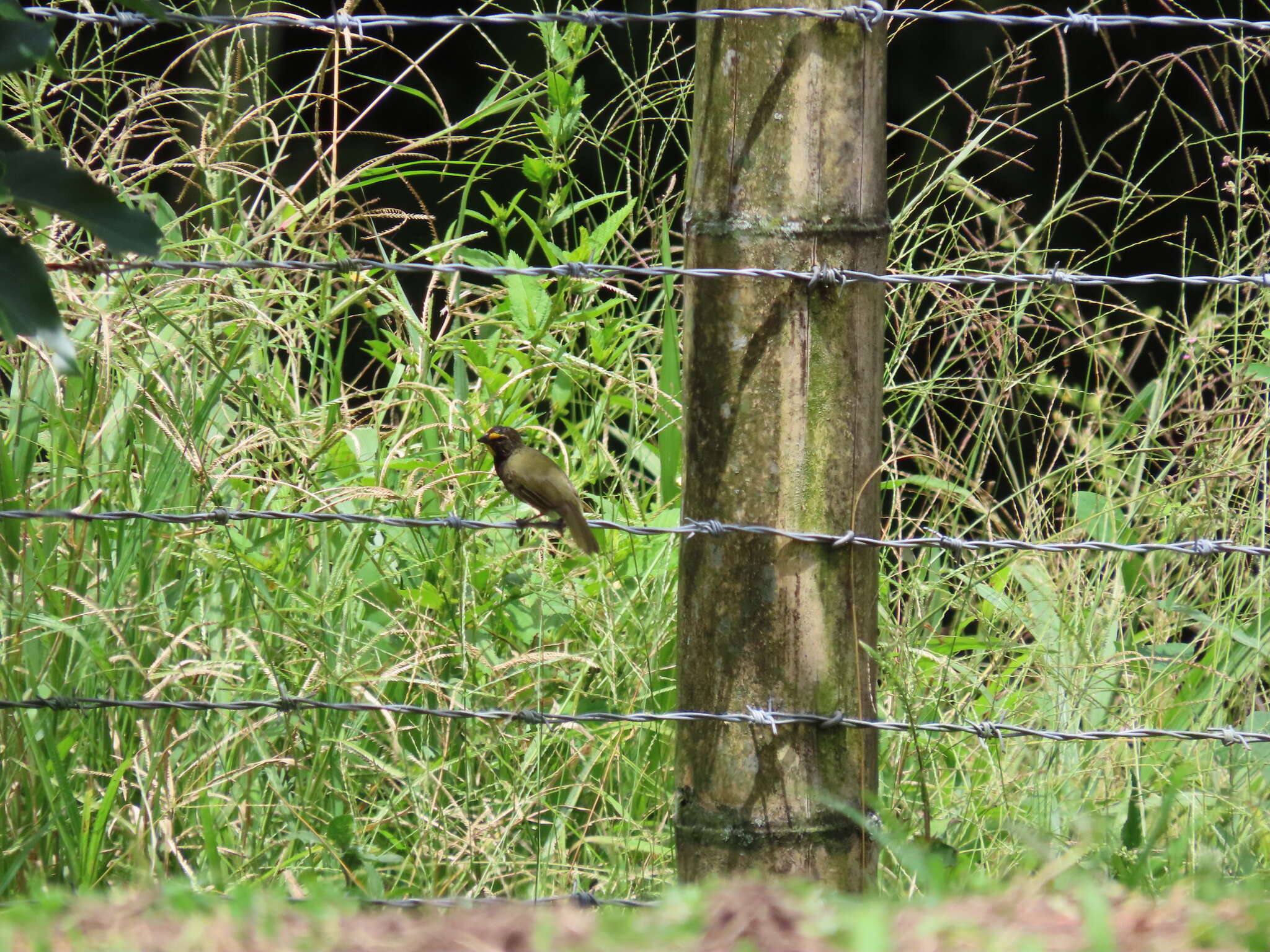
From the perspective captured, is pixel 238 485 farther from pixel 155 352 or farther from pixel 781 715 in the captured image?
pixel 781 715

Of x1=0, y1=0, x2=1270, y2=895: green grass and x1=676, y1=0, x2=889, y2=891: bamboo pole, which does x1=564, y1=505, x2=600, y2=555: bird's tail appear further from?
x1=676, y1=0, x2=889, y2=891: bamboo pole

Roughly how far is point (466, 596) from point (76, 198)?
50.6 inches

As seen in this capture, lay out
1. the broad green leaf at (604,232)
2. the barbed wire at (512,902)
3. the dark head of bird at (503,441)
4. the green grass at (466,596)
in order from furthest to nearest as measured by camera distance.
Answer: the broad green leaf at (604,232)
the dark head of bird at (503,441)
the green grass at (466,596)
the barbed wire at (512,902)

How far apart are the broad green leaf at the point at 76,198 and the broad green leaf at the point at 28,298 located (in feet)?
0.22

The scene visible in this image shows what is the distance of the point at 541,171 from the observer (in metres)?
2.94

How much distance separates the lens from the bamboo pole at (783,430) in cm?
203

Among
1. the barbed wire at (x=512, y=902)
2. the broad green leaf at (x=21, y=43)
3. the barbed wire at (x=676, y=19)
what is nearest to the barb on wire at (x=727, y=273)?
the barbed wire at (x=676, y=19)

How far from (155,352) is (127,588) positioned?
0.46m

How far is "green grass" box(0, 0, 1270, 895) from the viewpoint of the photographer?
2506 millimetres

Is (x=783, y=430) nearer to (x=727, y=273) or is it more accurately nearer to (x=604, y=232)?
(x=727, y=273)

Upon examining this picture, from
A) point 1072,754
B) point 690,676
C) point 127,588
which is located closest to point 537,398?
point 127,588

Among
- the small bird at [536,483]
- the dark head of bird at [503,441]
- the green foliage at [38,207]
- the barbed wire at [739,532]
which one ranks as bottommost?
the barbed wire at [739,532]

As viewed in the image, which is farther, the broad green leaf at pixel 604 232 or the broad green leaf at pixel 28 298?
the broad green leaf at pixel 604 232

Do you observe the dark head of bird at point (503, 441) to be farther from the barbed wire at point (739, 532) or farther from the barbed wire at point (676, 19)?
the barbed wire at point (676, 19)
